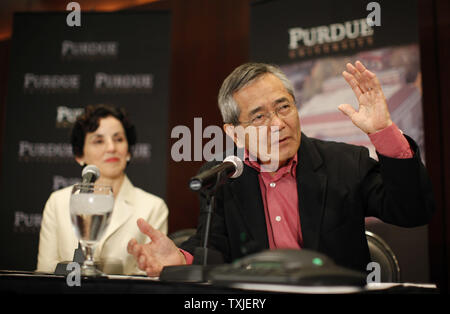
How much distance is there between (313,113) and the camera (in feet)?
11.0

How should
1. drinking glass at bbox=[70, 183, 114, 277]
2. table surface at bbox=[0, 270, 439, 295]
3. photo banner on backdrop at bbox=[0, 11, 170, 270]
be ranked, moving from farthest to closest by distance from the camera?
photo banner on backdrop at bbox=[0, 11, 170, 270]
drinking glass at bbox=[70, 183, 114, 277]
table surface at bbox=[0, 270, 439, 295]

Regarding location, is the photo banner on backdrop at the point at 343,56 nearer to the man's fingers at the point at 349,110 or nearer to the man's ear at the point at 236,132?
the man's ear at the point at 236,132

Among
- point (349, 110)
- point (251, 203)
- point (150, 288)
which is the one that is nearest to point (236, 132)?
point (251, 203)

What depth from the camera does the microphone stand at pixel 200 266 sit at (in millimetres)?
1145

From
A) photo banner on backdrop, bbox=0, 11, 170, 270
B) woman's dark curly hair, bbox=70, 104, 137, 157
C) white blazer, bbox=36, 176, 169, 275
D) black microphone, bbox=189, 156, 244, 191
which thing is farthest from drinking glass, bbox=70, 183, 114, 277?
photo banner on backdrop, bbox=0, 11, 170, 270

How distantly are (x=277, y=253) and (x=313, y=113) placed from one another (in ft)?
8.12

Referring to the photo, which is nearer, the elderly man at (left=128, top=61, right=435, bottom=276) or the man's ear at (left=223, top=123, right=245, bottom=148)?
the elderly man at (left=128, top=61, right=435, bottom=276)

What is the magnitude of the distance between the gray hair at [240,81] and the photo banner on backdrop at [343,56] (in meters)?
1.33

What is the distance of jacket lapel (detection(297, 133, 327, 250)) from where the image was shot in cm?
169

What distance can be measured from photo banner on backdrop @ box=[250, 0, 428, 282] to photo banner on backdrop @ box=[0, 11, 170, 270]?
938mm

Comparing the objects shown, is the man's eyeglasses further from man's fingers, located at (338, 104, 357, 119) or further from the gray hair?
man's fingers, located at (338, 104, 357, 119)

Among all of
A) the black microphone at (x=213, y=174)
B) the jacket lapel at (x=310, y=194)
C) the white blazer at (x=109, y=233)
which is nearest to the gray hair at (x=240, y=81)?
the jacket lapel at (x=310, y=194)

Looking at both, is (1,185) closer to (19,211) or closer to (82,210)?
(19,211)

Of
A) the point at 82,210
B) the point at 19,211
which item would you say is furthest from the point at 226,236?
the point at 19,211
